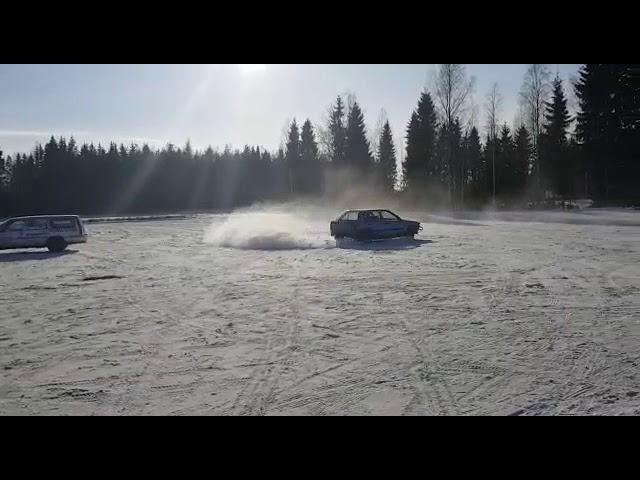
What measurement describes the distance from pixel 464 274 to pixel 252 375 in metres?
8.24

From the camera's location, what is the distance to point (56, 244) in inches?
815

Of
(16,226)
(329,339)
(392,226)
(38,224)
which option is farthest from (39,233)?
(329,339)

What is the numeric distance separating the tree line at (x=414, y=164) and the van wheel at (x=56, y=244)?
918 inches

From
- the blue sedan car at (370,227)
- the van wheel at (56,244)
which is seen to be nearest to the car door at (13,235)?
the van wheel at (56,244)

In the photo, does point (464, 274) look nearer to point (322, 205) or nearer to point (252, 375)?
point (252, 375)

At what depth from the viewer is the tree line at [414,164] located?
4706 centimetres

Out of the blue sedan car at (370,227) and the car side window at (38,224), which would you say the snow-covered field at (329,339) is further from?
the car side window at (38,224)

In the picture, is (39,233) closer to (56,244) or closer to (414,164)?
(56,244)

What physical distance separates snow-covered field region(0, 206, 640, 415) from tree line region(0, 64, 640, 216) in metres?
Answer: 19.0

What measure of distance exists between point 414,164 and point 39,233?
1803 inches

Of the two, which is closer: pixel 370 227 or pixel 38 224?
pixel 38 224

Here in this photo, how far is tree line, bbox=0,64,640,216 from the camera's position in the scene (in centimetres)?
4706

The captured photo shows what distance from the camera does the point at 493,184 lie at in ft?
160
